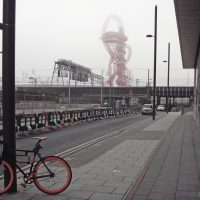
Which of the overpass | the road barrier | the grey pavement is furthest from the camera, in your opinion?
the overpass

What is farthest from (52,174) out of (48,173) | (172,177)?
(172,177)

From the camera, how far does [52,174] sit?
648 centimetres

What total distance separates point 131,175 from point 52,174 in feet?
6.94

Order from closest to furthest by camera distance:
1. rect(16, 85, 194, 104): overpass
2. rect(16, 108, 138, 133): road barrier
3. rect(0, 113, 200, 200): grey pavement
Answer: rect(0, 113, 200, 200): grey pavement < rect(16, 108, 138, 133): road barrier < rect(16, 85, 194, 104): overpass

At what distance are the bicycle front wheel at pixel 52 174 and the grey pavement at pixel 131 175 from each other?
0.15m

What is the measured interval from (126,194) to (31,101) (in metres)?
20.9

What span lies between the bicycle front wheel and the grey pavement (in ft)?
0.50

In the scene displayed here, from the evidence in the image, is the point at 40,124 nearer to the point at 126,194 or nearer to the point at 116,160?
the point at 116,160

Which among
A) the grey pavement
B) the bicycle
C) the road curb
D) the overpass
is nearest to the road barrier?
the grey pavement

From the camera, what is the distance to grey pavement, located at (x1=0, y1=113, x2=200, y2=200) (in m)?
6.36

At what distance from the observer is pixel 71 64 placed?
70750mm

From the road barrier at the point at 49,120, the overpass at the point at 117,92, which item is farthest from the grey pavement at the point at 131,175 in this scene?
the overpass at the point at 117,92

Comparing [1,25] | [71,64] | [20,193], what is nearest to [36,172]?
[20,193]

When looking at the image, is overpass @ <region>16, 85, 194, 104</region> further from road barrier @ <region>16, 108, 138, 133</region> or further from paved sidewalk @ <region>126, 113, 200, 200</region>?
paved sidewalk @ <region>126, 113, 200, 200</region>
